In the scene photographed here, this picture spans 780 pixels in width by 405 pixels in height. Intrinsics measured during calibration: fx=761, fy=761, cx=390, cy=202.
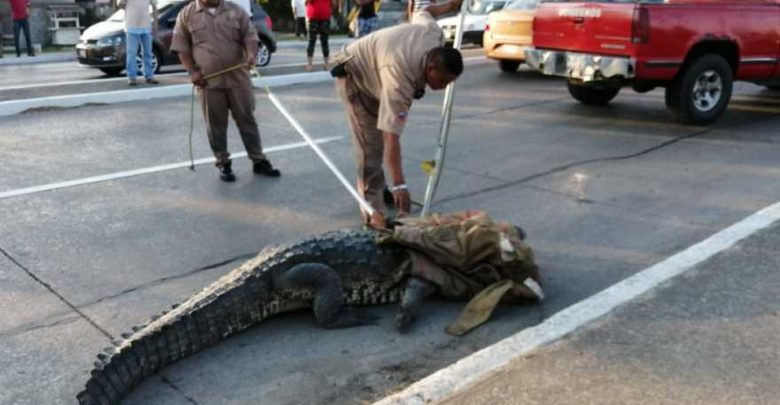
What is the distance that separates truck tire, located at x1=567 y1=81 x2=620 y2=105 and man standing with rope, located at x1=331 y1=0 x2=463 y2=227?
5756mm

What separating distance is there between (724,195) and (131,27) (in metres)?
10.2

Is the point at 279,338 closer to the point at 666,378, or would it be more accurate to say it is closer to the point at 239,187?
the point at 666,378

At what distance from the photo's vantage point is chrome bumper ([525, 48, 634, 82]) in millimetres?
9383

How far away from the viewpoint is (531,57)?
10.8 meters

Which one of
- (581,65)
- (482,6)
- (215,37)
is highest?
(482,6)

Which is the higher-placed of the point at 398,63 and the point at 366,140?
the point at 398,63

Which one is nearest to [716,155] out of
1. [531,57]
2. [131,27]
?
[531,57]

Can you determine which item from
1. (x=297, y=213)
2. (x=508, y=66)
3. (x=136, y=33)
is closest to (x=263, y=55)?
(x=136, y=33)

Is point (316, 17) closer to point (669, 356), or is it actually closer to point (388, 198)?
point (388, 198)

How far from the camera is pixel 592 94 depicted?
37.6 feet

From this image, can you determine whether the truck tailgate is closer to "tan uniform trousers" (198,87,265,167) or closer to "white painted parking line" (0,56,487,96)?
"tan uniform trousers" (198,87,265,167)

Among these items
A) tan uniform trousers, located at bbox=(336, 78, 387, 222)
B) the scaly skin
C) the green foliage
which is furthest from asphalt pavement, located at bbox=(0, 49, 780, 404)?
the green foliage

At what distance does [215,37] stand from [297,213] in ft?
6.67

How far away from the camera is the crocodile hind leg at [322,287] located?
4395mm
